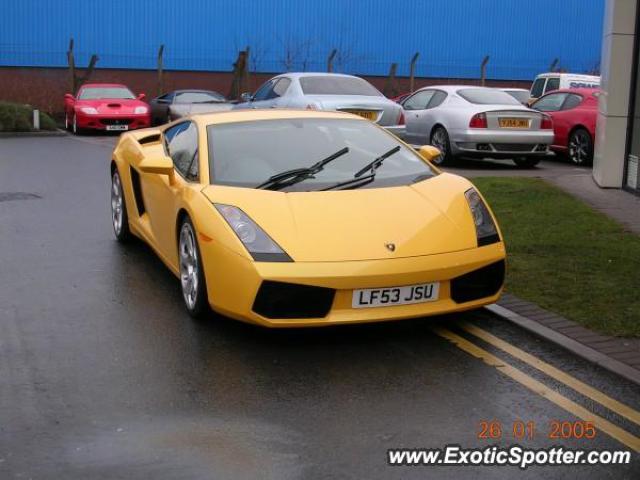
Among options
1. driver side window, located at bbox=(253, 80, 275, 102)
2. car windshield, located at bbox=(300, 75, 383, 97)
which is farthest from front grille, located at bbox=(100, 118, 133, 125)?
car windshield, located at bbox=(300, 75, 383, 97)

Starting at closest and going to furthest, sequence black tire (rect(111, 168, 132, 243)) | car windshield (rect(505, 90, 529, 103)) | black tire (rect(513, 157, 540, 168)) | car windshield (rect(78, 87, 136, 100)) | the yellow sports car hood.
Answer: the yellow sports car hood < black tire (rect(111, 168, 132, 243)) < black tire (rect(513, 157, 540, 168)) < car windshield (rect(78, 87, 136, 100)) < car windshield (rect(505, 90, 529, 103))

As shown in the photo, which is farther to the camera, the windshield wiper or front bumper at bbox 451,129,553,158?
front bumper at bbox 451,129,553,158

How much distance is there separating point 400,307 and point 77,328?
2095mm

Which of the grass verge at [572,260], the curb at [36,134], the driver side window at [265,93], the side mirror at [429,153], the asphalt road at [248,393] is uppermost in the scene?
the driver side window at [265,93]

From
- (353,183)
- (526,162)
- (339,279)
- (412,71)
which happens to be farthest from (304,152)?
(412,71)

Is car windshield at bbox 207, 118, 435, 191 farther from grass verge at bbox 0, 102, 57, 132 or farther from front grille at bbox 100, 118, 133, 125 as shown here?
grass verge at bbox 0, 102, 57, 132

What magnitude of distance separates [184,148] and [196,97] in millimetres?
18653

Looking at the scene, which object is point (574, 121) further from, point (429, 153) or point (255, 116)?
point (255, 116)

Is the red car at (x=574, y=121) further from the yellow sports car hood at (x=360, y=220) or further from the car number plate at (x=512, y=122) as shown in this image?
the yellow sports car hood at (x=360, y=220)

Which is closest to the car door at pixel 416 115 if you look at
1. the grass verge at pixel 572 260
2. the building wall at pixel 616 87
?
the building wall at pixel 616 87

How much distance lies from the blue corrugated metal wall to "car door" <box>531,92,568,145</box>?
61.9 ft

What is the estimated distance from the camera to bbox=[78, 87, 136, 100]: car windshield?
2384 cm

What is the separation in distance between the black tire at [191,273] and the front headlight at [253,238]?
1.10 feet

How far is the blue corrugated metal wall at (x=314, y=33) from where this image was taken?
32.2m
